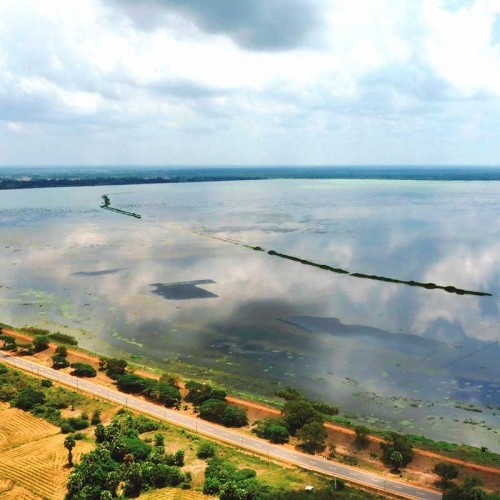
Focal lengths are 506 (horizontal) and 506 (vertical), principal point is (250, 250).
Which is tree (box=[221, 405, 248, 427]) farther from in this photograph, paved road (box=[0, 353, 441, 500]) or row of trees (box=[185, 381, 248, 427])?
paved road (box=[0, 353, 441, 500])

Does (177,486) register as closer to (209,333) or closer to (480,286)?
(209,333)

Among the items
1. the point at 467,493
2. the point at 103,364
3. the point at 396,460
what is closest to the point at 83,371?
the point at 103,364

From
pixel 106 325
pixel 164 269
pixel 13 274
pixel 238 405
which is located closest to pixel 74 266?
pixel 13 274

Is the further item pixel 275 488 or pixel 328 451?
pixel 328 451

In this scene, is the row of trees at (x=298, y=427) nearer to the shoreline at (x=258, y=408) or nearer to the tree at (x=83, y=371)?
the shoreline at (x=258, y=408)

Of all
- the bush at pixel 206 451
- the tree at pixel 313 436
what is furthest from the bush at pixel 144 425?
the tree at pixel 313 436

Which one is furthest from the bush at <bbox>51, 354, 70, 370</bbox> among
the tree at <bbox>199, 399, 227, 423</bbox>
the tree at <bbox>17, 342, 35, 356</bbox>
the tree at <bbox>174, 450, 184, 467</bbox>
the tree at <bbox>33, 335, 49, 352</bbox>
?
the tree at <bbox>174, 450, 184, 467</bbox>
